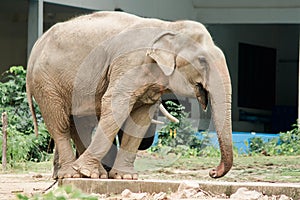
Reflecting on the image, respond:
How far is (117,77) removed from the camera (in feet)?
35.2

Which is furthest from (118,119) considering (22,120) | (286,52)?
(286,52)

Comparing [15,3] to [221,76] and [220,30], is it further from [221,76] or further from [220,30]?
[221,76]

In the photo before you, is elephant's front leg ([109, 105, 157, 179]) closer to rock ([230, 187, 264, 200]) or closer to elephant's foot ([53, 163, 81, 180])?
elephant's foot ([53, 163, 81, 180])

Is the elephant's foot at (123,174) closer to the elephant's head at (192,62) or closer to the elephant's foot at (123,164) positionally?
the elephant's foot at (123,164)

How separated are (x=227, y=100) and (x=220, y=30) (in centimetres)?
1482

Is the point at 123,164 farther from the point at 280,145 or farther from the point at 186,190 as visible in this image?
the point at 280,145

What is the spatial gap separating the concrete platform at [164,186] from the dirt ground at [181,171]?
3.58 ft

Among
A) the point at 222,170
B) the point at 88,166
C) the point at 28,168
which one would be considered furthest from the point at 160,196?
the point at 28,168

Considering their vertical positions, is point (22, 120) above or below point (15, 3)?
below

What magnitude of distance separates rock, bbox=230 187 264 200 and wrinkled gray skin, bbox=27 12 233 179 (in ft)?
2.04

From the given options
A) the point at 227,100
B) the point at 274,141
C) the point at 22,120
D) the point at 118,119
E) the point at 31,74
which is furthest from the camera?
the point at 274,141

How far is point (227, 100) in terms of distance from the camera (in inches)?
394

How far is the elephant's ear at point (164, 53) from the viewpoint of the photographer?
1055cm

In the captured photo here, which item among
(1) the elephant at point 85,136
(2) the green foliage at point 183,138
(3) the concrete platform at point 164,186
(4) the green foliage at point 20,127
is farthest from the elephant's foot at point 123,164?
(2) the green foliage at point 183,138
